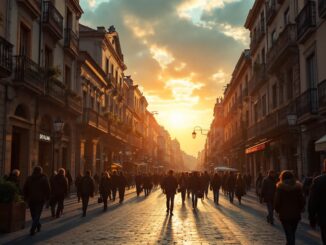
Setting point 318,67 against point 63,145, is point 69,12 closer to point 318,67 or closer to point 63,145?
point 63,145

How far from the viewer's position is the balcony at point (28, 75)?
18.4 meters

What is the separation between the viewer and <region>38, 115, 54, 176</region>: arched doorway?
23578 mm

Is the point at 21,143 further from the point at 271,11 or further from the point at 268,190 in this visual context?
the point at 271,11

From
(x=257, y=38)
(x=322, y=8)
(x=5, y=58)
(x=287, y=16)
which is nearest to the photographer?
(x=5, y=58)

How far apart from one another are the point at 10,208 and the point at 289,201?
696 cm

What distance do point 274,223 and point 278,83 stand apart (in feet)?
50.8

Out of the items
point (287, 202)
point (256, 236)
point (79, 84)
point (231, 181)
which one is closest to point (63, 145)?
point (79, 84)

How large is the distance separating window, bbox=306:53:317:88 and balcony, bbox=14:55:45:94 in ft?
41.8

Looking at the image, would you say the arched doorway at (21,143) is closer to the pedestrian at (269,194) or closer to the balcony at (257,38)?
the pedestrian at (269,194)

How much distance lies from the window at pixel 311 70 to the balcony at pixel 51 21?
1306cm

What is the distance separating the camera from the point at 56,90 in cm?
2388

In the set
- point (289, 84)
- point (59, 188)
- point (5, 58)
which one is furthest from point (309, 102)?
point (5, 58)

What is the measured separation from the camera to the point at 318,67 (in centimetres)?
1959

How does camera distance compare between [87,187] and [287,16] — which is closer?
[87,187]
